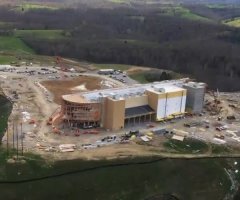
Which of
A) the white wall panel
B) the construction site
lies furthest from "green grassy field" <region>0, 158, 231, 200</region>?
the white wall panel

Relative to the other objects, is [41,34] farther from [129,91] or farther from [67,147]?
[67,147]

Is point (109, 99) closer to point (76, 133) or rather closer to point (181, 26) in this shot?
point (76, 133)

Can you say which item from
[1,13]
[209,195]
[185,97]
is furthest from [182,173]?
[1,13]

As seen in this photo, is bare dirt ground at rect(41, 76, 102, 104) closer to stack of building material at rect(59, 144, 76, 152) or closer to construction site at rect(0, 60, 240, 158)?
construction site at rect(0, 60, 240, 158)

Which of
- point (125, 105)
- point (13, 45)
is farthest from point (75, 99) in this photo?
point (13, 45)

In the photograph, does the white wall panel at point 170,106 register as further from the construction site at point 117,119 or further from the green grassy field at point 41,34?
the green grassy field at point 41,34

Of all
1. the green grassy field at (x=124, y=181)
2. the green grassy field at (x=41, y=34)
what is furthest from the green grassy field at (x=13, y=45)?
the green grassy field at (x=124, y=181)
